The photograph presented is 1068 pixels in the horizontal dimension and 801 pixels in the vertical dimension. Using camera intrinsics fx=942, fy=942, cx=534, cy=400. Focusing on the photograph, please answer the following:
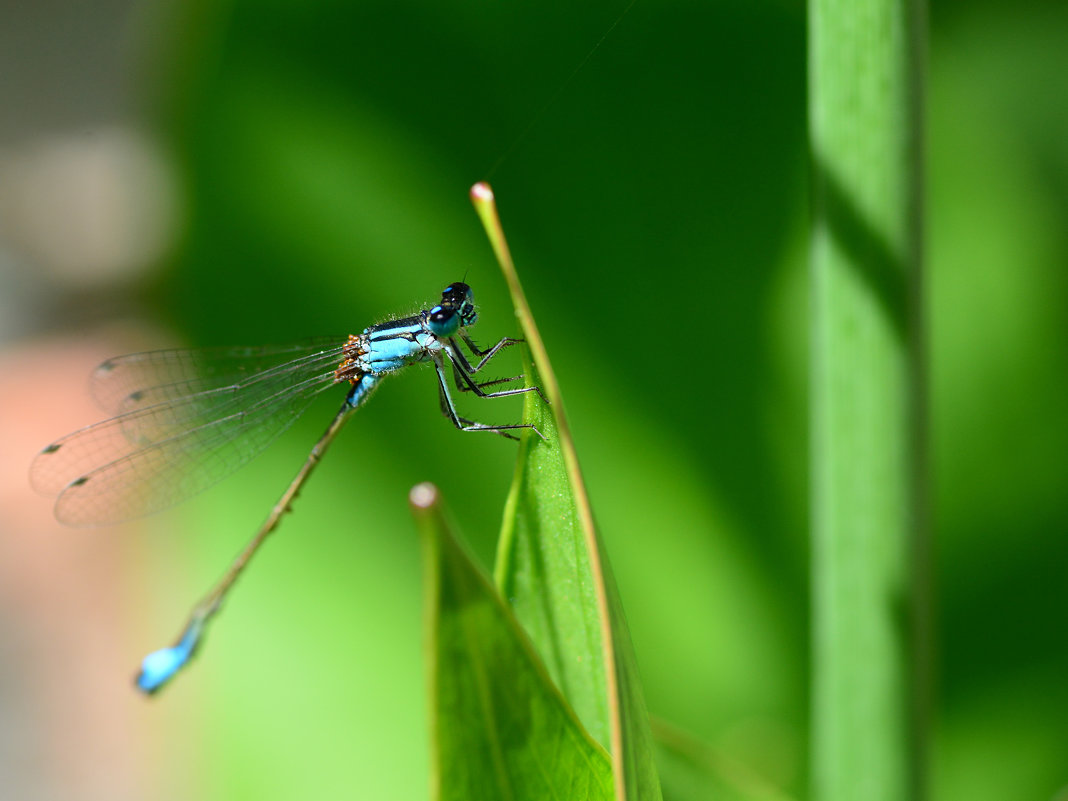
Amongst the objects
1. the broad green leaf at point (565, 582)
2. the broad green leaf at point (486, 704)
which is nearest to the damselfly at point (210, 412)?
the broad green leaf at point (565, 582)

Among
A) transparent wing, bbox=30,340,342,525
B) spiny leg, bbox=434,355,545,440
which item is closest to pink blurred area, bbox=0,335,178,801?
transparent wing, bbox=30,340,342,525

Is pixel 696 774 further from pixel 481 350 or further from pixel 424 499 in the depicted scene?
pixel 481 350

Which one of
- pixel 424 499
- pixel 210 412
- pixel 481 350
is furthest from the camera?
pixel 210 412

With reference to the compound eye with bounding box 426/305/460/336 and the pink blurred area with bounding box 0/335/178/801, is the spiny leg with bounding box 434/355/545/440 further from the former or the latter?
the pink blurred area with bounding box 0/335/178/801

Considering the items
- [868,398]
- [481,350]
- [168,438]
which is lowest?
[868,398]

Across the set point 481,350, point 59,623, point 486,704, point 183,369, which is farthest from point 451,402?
point 59,623

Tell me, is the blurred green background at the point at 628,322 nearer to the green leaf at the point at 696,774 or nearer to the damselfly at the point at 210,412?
the damselfly at the point at 210,412

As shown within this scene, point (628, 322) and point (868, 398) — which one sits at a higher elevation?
point (628, 322)
